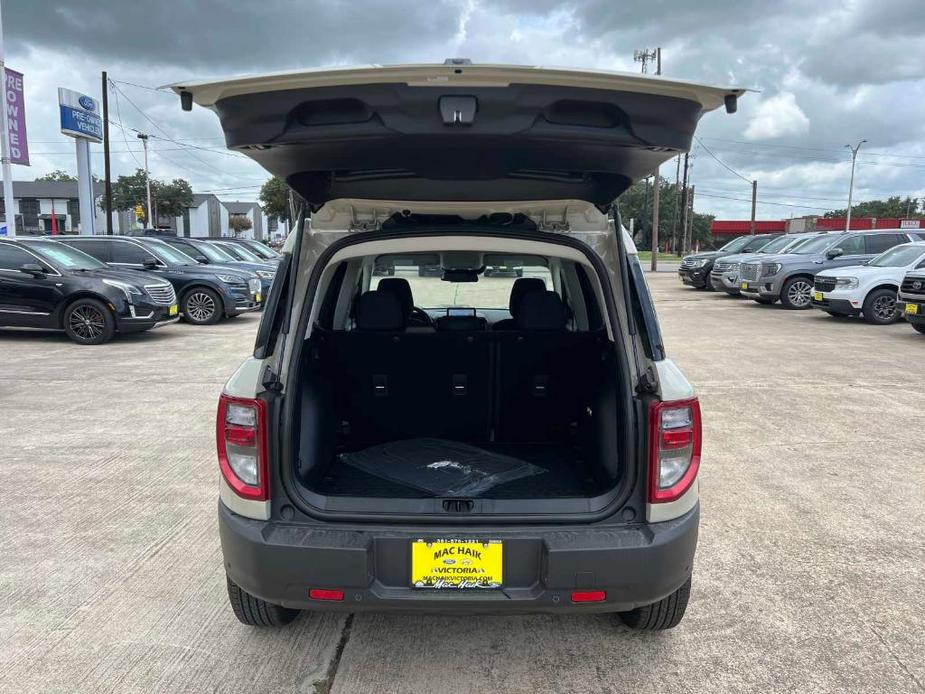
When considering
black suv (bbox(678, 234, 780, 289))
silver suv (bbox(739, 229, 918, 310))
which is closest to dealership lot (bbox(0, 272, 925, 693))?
silver suv (bbox(739, 229, 918, 310))

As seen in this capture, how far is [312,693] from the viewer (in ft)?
8.02

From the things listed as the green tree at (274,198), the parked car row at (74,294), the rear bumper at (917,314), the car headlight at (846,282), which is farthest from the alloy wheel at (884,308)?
the green tree at (274,198)

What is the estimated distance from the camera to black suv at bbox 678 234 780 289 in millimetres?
19812

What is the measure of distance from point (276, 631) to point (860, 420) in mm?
5423

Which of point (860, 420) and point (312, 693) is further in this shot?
point (860, 420)

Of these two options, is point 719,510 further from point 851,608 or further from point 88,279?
point 88,279

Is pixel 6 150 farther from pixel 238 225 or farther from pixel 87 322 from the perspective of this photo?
pixel 238 225

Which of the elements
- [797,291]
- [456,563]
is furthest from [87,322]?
[797,291]

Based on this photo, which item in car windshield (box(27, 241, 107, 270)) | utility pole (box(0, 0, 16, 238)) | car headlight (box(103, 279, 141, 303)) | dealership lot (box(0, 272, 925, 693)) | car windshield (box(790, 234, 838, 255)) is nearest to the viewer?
dealership lot (box(0, 272, 925, 693))

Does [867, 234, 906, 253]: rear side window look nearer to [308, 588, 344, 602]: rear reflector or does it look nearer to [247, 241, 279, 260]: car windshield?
[247, 241, 279, 260]: car windshield

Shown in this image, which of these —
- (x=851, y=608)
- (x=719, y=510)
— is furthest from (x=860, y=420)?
(x=851, y=608)

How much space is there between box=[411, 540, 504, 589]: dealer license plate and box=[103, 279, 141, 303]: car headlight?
30.0 ft

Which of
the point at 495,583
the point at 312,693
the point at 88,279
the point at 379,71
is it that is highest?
the point at 379,71

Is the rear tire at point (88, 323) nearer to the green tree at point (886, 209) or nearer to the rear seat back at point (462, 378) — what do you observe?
the rear seat back at point (462, 378)
